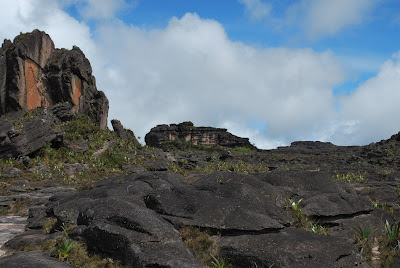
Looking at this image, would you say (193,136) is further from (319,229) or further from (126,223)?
(126,223)

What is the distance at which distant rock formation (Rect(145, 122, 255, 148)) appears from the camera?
478 ft

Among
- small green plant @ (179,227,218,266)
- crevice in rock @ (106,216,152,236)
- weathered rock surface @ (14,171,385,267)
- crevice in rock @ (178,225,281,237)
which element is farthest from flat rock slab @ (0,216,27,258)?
crevice in rock @ (178,225,281,237)

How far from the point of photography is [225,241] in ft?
30.3

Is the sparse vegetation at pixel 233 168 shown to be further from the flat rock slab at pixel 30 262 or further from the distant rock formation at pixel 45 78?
the flat rock slab at pixel 30 262

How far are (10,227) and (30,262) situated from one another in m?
6.86

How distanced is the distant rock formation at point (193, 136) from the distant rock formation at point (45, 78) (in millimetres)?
87845

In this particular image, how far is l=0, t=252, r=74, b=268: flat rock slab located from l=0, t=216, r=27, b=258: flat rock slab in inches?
82.7

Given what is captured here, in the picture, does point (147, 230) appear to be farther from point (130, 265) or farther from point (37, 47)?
point (37, 47)

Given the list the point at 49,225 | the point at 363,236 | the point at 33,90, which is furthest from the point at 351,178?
the point at 33,90

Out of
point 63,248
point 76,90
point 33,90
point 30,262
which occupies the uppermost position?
point 76,90

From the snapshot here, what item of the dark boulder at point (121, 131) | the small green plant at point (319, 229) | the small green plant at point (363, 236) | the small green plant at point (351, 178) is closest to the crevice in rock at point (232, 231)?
the small green plant at point (319, 229)

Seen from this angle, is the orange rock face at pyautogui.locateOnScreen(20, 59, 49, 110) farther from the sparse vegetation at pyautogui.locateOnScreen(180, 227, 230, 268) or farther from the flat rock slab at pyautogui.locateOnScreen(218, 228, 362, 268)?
the flat rock slab at pyautogui.locateOnScreen(218, 228, 362, 268)

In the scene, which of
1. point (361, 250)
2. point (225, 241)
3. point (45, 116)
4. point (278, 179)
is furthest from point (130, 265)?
point (45, 116)

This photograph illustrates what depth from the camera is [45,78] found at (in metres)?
49.9
